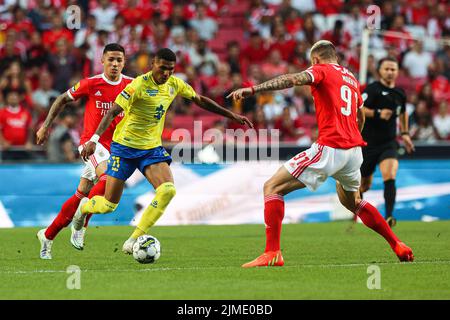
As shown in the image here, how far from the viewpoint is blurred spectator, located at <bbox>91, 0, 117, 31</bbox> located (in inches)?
896

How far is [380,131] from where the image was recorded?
1525 cm

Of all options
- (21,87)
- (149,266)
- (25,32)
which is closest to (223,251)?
(149,266)

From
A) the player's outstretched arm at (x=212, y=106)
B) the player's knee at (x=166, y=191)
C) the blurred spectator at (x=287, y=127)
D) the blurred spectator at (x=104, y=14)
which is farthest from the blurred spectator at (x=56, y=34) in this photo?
the player's knee at (x=166, y=191)

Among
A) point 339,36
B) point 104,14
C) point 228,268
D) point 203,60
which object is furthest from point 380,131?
point 104,14

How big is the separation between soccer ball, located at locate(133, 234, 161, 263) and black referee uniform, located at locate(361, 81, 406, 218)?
223 inches

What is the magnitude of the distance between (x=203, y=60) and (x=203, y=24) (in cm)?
161

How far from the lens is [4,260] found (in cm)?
1102

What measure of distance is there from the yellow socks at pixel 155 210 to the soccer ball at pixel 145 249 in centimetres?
24

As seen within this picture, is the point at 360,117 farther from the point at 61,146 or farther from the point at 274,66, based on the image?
the point at 274,66

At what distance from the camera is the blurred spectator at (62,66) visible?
21.2 m

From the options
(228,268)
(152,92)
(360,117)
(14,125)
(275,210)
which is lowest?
(228,268)

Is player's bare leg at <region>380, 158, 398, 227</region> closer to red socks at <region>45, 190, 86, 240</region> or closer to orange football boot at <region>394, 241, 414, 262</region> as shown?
orange football boot at <region>394, 241, 414, 262</region>

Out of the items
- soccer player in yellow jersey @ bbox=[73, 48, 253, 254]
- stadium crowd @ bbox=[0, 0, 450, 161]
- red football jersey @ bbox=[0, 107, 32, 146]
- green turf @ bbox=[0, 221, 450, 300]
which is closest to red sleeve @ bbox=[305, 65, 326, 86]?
soccer player in yellow jersey @ bbox=[73, 48, 253, 254]

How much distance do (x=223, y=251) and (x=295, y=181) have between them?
7.61 ft
